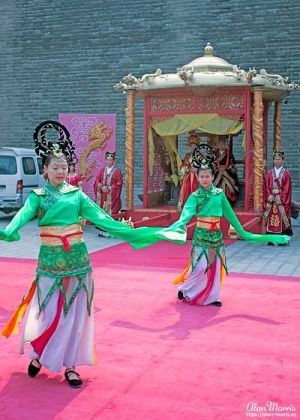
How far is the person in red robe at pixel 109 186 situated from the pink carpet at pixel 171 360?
495 cm

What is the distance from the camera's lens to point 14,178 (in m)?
13.2

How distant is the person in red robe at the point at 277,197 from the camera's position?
34.0 ft

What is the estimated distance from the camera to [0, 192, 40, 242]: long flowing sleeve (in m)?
3.66

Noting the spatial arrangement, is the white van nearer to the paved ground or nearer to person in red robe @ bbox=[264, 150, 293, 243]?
the paved ground

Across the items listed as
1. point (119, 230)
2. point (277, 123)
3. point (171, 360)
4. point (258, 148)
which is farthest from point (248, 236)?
point (277, 123)

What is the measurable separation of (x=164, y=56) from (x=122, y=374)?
12.4 m

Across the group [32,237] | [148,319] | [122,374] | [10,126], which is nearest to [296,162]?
[32,237]

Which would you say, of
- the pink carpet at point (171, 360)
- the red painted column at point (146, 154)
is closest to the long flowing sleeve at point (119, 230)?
the pink carpet at point (171, 360)

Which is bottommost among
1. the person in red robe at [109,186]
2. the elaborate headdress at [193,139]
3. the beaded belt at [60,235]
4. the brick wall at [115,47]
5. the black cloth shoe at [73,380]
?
the black cloth shoe at [73,380]

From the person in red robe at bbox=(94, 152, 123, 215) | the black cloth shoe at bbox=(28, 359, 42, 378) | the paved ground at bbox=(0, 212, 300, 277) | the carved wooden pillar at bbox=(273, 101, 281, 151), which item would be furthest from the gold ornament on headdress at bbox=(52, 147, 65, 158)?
the carved wooden pillar at bbox=(273, 101, 281, 151)

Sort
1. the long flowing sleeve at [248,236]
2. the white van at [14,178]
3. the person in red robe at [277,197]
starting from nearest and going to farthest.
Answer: the long flowing sleeve at [248,236]
the person in red robe at [277,197]
the white van at [14,178]

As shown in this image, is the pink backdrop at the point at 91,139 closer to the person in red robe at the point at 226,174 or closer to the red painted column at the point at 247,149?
the person in red robe at the point at 226,174

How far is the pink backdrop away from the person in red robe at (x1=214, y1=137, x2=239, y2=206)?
7.38 feet

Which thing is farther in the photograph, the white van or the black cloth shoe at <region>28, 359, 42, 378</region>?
the white van
